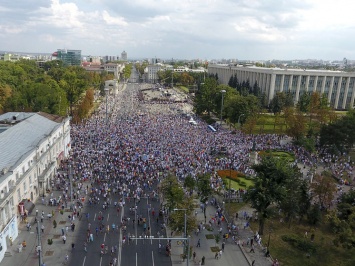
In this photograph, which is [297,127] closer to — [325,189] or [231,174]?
[231,174]

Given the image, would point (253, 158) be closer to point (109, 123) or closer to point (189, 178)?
point (189, 178)

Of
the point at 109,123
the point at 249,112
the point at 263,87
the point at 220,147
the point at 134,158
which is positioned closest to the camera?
the point at 134,158

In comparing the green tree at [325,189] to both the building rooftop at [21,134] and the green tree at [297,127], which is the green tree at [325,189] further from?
the building rooftop at [21,134]

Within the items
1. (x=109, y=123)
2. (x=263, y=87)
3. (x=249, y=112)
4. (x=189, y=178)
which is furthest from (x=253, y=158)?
(x=263, y=87)

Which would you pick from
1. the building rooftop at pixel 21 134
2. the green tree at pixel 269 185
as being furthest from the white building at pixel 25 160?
the green tree at pixel 269 185

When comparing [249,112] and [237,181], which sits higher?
[249,112]

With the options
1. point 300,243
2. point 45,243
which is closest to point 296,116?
point 300,243
